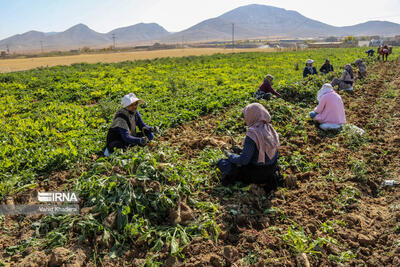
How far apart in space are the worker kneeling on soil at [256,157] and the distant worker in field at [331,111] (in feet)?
9.99

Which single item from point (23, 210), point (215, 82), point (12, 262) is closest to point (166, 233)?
A: point (12, 262)

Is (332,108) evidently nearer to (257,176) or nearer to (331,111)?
(331,111)

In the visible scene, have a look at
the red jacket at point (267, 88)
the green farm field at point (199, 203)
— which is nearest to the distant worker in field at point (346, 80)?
the red jacket at point (267, 88)

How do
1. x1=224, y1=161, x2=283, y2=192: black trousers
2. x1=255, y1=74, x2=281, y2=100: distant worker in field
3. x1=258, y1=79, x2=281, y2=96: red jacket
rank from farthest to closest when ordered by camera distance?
x1=258, y1=79, x2=281, y2=96: red jacket → x1=255, y1=74, x2=281, y2=100: distant worker in field → x1=224, y1=161, x2=283, y2=192: black trousers

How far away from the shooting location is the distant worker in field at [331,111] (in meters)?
6.47

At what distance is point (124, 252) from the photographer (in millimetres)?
3059

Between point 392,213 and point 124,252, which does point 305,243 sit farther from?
point 124,252

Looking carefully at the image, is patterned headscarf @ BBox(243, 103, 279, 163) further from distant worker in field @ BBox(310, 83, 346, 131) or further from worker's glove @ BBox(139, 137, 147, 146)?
distant worker in field @ BBox(310, 83, 346, 131)

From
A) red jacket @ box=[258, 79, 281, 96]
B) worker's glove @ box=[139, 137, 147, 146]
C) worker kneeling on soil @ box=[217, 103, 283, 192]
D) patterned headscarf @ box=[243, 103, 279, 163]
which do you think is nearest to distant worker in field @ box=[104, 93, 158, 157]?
worker's glove @ box=[139, 137, 147, 146]

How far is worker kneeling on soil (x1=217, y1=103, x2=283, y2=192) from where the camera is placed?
3.82m

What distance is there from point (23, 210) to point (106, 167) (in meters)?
1.29

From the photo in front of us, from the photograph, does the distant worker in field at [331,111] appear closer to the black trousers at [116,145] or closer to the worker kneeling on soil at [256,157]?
the worker kneeling on soil at [256,157]

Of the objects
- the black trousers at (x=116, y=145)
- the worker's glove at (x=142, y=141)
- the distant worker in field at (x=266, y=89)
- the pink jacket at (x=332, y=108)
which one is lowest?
the black trousers at (x=116, y=145)

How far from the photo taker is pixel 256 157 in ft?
13.0
